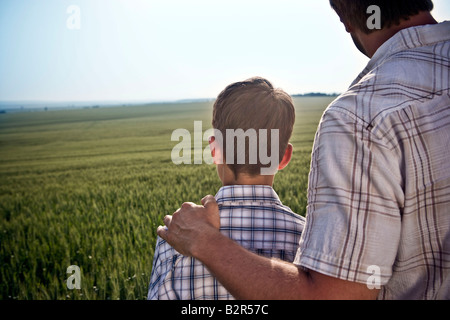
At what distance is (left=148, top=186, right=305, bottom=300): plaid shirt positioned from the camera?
1.31 meters

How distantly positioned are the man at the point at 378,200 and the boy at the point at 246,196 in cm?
33

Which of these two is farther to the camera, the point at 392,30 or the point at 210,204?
the point at 210,204

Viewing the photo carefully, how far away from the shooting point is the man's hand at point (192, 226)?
43.3 inches

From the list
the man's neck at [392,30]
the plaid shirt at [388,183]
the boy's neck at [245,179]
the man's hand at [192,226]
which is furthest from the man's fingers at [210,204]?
the man's neck at [392,30]

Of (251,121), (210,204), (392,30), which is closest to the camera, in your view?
(392,30)

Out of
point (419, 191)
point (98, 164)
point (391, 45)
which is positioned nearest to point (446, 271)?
point (419, 191)

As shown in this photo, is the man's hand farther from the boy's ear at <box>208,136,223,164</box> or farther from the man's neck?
the man's neck

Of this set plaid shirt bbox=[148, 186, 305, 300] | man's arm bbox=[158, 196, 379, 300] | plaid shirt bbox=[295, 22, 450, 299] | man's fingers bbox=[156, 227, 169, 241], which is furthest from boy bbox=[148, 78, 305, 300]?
plaid shirt bbox=[295, 22, 450, 299]

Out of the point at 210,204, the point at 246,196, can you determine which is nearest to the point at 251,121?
the point at 246,196

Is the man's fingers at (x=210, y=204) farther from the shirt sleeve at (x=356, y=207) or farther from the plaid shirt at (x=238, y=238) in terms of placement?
the shirt sleeve at (x=356, y=207)

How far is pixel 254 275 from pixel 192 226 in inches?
11.2

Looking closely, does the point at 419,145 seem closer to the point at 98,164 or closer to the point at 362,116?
the point at 362,116

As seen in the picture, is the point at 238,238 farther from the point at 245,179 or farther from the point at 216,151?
the point at 216,151

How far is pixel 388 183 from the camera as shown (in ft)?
2.88
